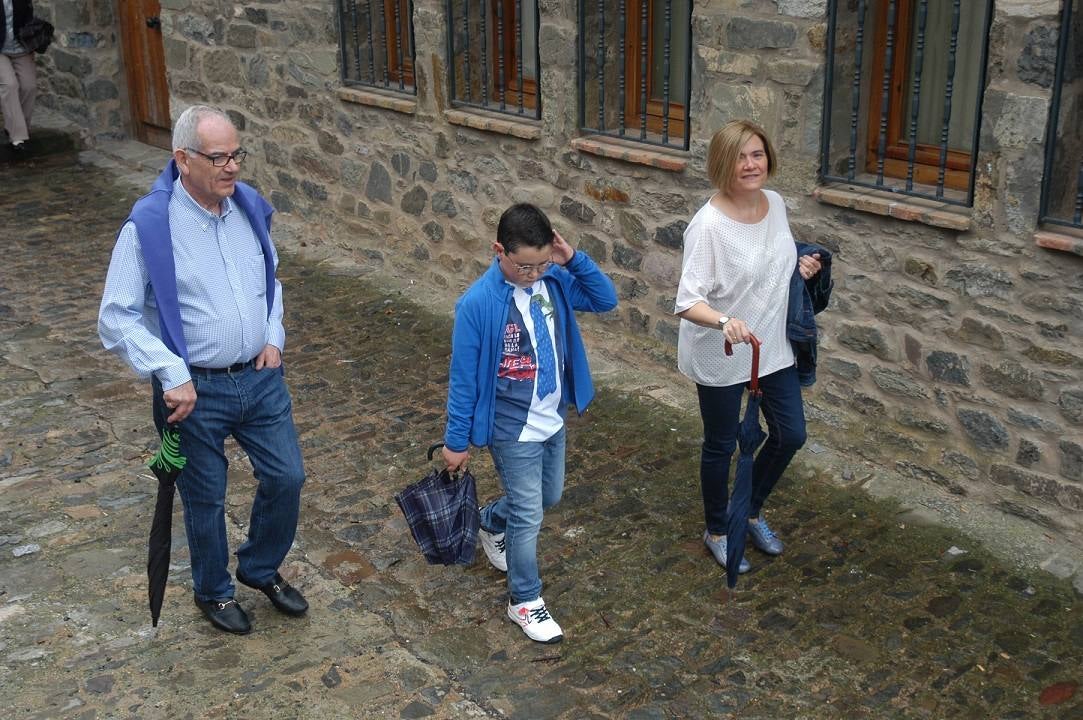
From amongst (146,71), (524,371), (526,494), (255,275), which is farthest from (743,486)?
(146,71)

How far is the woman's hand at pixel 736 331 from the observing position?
4.04 metres

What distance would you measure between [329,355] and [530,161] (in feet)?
5.04

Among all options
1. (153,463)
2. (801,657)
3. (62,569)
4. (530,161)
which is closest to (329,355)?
(530,161)

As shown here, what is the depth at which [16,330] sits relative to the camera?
24.2 ft

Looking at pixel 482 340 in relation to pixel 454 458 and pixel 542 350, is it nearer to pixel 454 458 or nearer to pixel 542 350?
pixel 542 350

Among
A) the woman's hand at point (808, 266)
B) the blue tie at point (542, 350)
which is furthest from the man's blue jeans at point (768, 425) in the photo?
the blue tie at point (542, 350)

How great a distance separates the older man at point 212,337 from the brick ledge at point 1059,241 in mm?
2768

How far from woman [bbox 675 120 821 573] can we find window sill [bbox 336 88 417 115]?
12.5 feet

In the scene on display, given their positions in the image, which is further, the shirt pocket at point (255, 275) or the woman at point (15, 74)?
the woman at point (15, 74)

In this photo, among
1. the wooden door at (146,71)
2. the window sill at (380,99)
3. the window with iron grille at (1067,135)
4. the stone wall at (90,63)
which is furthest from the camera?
the stone wall at (90,63)

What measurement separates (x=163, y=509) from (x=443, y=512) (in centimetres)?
89

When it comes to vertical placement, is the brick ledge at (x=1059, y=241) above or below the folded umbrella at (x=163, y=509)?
above

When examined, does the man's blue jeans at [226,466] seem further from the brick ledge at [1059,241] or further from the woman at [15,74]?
the woman at [15,74]

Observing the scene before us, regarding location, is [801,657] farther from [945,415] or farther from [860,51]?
[860,51]
